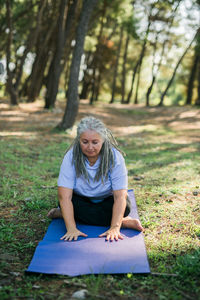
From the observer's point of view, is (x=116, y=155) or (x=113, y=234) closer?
(x=113, y=234)

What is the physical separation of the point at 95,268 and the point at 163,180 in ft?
10.4

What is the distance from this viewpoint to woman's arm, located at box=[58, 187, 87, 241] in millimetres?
3225

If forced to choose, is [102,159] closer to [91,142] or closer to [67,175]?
[91,142]

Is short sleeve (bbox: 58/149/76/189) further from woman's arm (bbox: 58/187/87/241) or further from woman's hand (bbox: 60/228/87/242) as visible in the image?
woman's hand (bbox: 60/228/87/242)

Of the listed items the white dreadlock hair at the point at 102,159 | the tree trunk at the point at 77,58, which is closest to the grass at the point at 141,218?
the white dreadlock hair at the point at 102,159

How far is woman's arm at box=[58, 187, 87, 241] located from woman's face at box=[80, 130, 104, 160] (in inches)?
19.0

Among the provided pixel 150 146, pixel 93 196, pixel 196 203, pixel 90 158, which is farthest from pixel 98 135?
pixel 150 146

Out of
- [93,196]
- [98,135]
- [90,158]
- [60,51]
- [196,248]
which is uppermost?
[60,51]

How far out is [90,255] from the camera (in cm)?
289

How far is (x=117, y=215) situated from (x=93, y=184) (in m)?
0.44

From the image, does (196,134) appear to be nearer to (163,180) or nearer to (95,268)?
(163,180)

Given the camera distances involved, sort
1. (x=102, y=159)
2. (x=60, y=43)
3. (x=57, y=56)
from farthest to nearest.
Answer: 1. (x=57, y=56)
2. (x=60, y=43)
3. (x=102, y=159)

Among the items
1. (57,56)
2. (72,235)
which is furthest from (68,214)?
(57,56)

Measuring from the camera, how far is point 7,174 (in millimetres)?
5832
